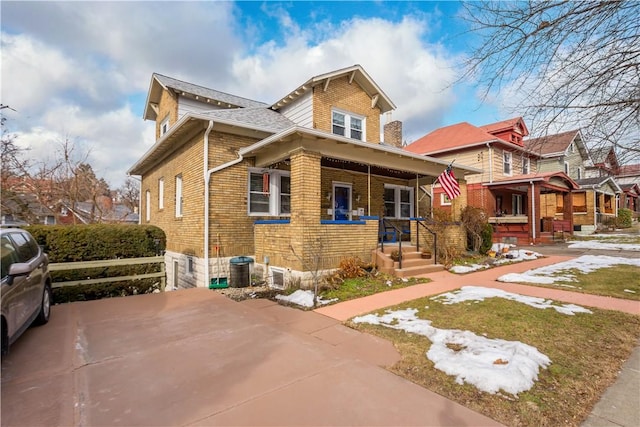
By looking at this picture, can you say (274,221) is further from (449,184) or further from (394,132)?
(394,132)

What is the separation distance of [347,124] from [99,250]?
963 cm

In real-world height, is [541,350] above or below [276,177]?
below

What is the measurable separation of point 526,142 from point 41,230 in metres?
9.68

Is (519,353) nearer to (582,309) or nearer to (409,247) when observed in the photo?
(582,309)

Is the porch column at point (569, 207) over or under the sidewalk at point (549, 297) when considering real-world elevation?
over

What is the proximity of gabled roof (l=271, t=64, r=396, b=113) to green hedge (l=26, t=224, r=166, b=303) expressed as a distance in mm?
7497

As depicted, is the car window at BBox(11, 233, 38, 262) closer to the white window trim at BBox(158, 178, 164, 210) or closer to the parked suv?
the parked suv

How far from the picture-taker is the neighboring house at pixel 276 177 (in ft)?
25.8

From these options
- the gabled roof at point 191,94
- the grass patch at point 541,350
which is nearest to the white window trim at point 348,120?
the gabled roof at point 191,94

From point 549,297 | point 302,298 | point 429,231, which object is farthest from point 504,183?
point 302,298

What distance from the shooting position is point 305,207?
7.59 metres

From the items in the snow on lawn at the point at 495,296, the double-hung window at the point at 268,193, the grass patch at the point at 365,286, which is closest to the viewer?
the snow on lawn at the point at 495,296

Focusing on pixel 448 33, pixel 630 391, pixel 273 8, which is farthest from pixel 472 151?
pixel 630 391

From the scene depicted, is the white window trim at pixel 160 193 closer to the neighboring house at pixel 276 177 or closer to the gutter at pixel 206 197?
the neighboring house at pixel 276 177
